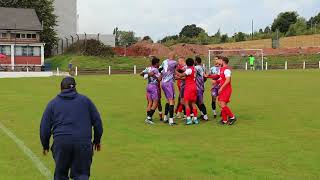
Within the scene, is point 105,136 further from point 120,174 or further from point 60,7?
point 60,7

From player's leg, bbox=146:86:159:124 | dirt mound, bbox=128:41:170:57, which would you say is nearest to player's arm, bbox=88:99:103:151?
player's leg, bbox=146:86:159:124

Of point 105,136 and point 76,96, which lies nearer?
point 76,96

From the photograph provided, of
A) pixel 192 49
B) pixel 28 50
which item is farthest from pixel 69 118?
pixel 192 49

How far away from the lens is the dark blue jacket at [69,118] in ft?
21.1

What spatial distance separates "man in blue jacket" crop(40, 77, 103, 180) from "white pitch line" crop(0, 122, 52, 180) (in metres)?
2.00

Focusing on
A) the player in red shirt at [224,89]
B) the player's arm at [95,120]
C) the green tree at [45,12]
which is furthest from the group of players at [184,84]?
the green tree at [45,12]

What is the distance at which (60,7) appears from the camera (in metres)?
97.6

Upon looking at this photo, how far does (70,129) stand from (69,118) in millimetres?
130

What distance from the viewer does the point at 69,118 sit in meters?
6.46

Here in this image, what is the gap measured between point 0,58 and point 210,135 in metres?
58.5

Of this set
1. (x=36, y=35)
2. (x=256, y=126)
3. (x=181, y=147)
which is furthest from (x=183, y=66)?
(x=36, y=35)

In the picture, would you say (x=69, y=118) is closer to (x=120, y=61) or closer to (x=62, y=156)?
(x=62, y=156)

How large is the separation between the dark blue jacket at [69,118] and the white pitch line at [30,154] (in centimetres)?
207

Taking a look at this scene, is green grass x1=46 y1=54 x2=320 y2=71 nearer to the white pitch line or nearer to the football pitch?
the football pitch
